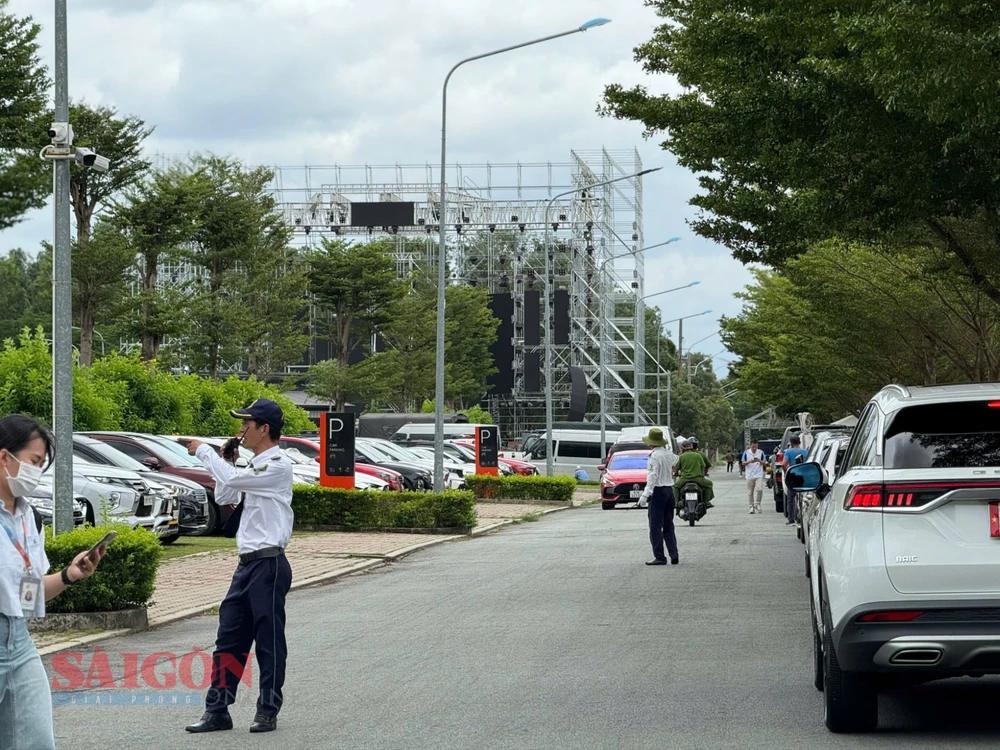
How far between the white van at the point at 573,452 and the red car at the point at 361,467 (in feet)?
78.8

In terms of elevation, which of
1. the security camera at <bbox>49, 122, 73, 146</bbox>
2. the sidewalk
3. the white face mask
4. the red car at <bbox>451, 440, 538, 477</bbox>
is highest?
the security camera at <bbox>49, 122, 73, 146</bbox>

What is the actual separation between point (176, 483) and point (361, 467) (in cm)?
966

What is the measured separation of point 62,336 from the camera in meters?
13.1

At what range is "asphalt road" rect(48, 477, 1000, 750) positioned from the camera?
7.66 m

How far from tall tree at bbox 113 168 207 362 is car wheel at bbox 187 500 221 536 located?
92.0 ft

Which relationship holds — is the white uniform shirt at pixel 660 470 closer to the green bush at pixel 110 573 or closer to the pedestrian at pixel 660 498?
the pedestrian at pixel 660 498

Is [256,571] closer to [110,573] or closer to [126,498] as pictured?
[110,573]

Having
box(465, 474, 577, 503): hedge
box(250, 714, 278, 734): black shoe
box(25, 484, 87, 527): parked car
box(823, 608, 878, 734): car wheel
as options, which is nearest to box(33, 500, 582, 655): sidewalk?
box(25, 484, 87, 527): parked car

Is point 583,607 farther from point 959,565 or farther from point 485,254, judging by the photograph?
point 485,254

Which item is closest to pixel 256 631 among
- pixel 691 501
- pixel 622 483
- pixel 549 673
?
pixel 549 673

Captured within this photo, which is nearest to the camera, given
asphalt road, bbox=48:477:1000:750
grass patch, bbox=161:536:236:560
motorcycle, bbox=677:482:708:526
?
asphalt road, bbox=48:477:1000:750

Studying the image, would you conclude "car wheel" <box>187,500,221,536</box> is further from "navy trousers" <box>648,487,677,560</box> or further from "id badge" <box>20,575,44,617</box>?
"id badge" <box>20,575,44,617</box>

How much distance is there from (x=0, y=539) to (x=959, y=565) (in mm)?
4235

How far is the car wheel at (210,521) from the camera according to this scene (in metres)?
22.1
